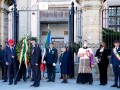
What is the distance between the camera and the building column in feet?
45.0

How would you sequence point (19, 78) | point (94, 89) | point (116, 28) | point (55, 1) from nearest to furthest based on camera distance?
point (94, 89) < point (19, 78) < point (116, 28) < point (55, 1)

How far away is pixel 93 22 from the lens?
13.7 meters

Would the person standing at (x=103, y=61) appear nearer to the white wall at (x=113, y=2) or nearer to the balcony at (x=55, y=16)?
the white wall at (x=113, y=2)

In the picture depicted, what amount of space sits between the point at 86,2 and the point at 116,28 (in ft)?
29.8

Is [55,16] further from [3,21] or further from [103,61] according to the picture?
[103,61]

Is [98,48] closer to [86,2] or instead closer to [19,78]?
[86,2]

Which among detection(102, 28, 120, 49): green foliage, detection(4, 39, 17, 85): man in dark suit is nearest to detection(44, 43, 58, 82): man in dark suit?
detection(4, 39, 17, 85): man in dark suit

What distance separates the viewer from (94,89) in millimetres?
11383

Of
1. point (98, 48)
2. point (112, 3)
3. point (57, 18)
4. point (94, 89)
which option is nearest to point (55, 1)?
point (57, 18)

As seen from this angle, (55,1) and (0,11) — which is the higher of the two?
(55,1)

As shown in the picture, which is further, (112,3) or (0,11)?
(112,3)

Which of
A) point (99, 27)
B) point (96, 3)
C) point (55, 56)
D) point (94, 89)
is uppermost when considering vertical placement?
point (96, 3)

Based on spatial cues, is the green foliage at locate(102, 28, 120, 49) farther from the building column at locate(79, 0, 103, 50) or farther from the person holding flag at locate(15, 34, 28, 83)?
the person holding flag at locate(15, 34, 28, 83)

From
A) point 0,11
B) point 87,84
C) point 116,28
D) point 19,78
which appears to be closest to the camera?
point 87,84
